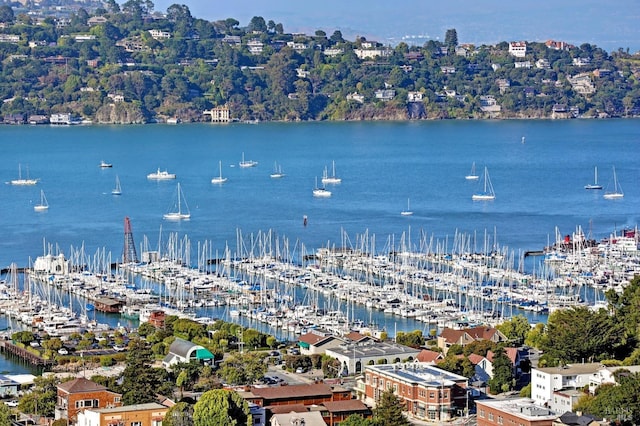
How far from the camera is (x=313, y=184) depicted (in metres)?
37.9

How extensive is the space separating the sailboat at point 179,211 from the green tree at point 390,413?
59.7ft

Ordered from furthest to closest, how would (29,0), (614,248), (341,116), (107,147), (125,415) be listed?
(29,0) → (341,116) → (107,147) → (614,248) → (125,415)

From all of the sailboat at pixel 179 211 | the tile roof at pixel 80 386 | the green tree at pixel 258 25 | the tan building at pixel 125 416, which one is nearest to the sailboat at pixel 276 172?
the sailboat at pixel 179 211

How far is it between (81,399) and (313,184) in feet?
81.6

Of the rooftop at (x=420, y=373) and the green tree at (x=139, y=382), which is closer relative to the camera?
the green tree at (x=139, y=382)

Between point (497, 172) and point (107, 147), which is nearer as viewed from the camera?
point (497, 172)

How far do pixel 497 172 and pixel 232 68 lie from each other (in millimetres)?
29823

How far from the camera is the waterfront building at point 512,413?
471 inches

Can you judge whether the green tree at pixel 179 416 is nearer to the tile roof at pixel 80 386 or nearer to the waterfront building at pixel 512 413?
the tile roof at pixel 80 386

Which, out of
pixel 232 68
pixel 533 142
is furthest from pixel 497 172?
pixel 232 68

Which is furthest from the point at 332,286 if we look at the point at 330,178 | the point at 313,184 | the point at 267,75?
the point at 267,75

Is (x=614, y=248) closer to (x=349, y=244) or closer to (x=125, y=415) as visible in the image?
(x=349, y=244)

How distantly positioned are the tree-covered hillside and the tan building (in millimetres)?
53903

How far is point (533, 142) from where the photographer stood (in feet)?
181
